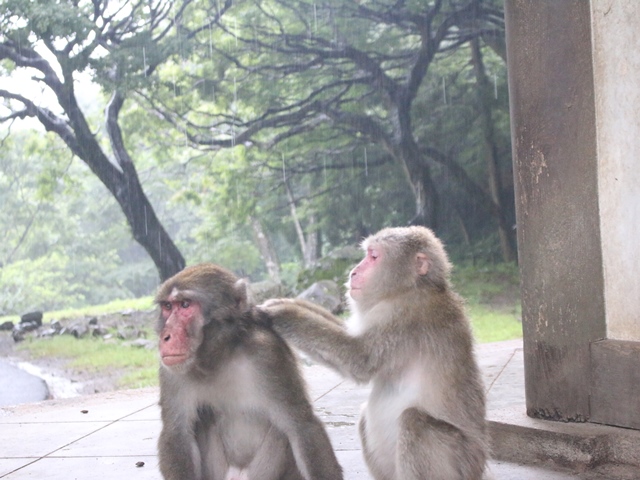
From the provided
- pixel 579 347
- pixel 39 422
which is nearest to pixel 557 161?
pixel 579 347

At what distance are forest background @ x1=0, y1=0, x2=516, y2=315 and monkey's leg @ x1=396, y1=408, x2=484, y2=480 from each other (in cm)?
833

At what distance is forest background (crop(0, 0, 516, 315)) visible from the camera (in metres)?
10.2

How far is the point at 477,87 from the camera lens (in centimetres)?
1249

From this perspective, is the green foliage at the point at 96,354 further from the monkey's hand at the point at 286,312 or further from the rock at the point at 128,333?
the monkey's hand at the point at 286,312

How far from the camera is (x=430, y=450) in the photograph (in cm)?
264

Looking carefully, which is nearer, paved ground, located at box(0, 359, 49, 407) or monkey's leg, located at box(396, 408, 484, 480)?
monkey's leg, located at box(396, 408, 484, 480)

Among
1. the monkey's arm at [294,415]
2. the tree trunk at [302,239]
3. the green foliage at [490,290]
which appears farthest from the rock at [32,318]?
the monkey's arm at [294,415]

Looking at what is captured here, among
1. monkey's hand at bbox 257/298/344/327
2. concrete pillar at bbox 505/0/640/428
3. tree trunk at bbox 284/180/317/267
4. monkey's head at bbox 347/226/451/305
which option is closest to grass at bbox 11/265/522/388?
tree trunk at bbox 284/180/317/267

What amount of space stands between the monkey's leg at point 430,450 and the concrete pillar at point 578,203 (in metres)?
1.14

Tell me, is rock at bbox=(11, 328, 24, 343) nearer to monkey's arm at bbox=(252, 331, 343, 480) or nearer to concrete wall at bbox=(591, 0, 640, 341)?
monkey's arm at bbox=(252, 331, 343, 480)

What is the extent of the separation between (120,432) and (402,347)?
8.94 ft

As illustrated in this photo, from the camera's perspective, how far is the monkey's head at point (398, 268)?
9.53 feet

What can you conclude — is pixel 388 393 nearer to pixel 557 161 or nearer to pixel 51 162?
pixel 557 161

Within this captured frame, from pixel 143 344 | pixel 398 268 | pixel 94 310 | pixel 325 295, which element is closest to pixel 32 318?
pixel 94 310
